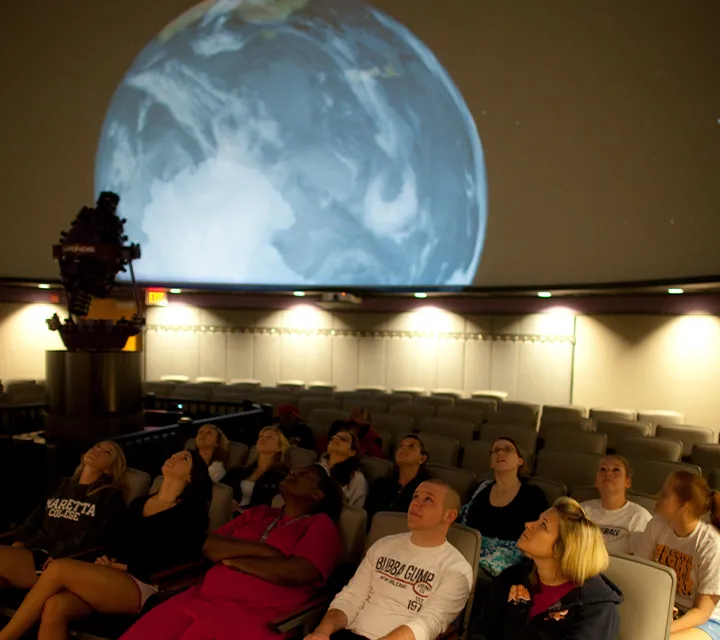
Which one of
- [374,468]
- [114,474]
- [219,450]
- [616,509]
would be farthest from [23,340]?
[616,509]

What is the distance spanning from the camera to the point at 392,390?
41.2ft

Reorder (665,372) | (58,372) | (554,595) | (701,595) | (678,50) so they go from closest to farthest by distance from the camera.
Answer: (554,595) < (701,595) < (58,372) < (678,50) < (665,372)

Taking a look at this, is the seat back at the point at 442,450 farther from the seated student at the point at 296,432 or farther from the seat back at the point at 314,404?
the seat back at the point at 314,404

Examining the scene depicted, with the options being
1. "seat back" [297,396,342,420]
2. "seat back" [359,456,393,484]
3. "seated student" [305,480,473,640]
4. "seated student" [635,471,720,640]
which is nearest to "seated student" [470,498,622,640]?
"seated student" [305,480,473,640]

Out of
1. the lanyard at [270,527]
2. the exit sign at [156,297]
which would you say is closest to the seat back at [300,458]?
the lanyard at [270,527]

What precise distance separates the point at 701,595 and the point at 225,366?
12.3 meters

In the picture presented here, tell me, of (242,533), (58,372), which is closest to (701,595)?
(242,533)

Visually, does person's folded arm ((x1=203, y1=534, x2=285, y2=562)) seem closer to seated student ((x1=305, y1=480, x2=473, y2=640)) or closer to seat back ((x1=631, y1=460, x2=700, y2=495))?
seated student ((x1=305, y1=480, x2=473, y2=640))

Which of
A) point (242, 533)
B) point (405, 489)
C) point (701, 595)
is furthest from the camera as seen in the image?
point (405, 489)

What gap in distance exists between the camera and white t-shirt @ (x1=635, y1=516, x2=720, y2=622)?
8.57 feet

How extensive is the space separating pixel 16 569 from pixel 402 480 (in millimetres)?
2424

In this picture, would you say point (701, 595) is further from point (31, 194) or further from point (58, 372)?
point (31, 194)

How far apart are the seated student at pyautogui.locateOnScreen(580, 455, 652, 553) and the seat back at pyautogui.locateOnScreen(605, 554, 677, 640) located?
89 cm

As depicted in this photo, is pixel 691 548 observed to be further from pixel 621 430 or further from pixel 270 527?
pixel 621 430
